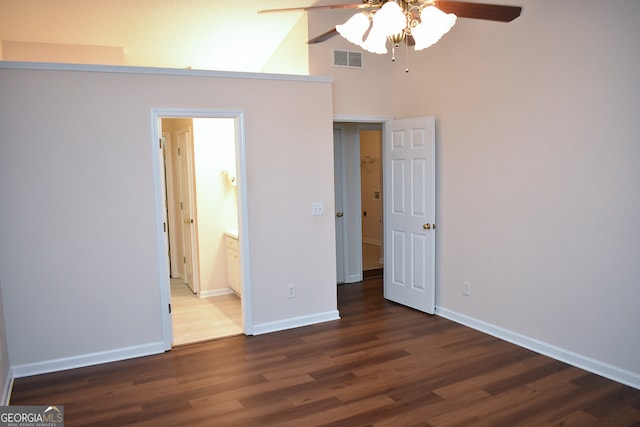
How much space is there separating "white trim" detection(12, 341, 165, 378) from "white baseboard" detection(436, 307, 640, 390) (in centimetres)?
283

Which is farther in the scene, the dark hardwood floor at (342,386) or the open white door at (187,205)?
the open white door at (187,205)

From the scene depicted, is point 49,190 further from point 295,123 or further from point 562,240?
point 562,240

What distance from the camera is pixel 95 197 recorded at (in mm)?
3820

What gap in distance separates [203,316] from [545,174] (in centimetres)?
359

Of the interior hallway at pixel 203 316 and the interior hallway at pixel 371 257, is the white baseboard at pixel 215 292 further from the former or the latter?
the interior hallway at pixel 371 257

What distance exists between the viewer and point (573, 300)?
144 inches

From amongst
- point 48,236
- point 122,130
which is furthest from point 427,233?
point 48,236

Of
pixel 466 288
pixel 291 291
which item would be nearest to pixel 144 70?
pixel 291 291

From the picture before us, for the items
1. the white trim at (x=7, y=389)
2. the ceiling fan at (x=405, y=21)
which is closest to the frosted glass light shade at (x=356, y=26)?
the ceiling fan at (x=405, y=21)

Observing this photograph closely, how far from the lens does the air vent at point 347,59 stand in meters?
4.98

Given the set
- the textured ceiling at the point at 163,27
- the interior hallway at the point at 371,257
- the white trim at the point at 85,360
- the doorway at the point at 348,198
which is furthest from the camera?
the interior hallway at the point at 371,257

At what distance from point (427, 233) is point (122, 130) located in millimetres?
3015

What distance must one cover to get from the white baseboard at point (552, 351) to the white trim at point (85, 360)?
9.28 feet

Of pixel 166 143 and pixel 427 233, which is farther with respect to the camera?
pixel 166 143
